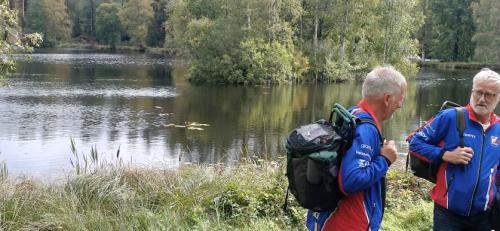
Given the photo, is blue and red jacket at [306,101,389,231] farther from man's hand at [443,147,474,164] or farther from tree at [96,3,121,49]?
tree at [96,3,121,49]

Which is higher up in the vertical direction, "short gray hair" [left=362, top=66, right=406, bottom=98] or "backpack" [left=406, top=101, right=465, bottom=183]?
"short gray hair" [left=362, top=66, right=406, bottom=98]

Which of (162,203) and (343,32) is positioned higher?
(343,32)

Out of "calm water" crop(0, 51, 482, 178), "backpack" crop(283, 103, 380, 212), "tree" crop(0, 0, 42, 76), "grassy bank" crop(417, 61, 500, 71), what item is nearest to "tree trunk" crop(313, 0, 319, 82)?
"calm water" crop(0, 51, 482, 178)

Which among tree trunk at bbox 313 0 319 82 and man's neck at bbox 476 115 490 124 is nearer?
man's neck at bbox 476 115 490 124

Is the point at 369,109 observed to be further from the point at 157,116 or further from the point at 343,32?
the point at 343,32

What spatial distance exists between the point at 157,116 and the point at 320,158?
1922cm

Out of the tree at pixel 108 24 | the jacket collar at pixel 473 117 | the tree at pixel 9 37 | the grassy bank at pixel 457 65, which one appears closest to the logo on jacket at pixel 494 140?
the jacket collar at pixel 473 117

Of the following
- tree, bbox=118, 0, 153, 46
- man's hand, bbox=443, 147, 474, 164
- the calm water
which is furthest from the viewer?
tree, bbox=118, 0, 153, 46

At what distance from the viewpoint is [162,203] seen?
18.5ft

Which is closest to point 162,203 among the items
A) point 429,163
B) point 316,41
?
point 429,163

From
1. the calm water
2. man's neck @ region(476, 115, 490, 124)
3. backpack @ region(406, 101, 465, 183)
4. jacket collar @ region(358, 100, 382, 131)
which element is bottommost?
the calm water

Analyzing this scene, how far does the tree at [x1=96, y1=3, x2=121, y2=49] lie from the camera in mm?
91688

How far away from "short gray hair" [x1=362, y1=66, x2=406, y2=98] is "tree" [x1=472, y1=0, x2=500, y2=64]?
58457 mm

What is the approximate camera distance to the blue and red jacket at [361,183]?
2.86 m
